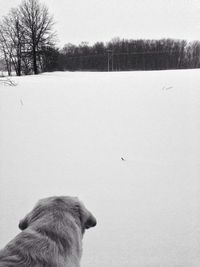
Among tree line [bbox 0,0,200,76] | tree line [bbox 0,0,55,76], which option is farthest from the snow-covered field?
tree line [bbox 0,0,200,76]

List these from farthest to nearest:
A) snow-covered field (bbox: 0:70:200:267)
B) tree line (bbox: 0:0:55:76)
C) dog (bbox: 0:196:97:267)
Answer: tree line (bbox: 0:0:55:76), snow-covered field (bbox: 0:70:200:267), dog (bbox: 0:196:97:267)

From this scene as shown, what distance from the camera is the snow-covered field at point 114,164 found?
2643 mm

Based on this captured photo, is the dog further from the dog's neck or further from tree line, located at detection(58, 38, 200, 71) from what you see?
tree line, located at detection(58, 38, 200, 71)

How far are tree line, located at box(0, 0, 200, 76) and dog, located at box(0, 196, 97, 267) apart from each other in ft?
31.9

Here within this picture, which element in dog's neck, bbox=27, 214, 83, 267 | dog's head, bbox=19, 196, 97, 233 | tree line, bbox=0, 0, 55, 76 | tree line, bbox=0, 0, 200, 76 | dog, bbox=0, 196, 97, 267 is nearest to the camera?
dog, bbox=0, 196, 97, 267

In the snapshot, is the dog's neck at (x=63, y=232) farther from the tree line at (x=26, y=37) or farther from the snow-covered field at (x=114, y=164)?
the tree line at (x=26, y=37)

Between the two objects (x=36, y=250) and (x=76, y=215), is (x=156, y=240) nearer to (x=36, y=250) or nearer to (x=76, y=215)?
(x=76, y=215)

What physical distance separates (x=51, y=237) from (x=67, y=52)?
114 ft

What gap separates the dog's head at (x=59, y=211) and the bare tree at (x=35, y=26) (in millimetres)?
10199

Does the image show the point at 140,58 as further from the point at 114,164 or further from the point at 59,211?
Result: the point at 59,211

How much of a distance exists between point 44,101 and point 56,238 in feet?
18.9

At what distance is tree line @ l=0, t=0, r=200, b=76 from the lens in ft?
41.4

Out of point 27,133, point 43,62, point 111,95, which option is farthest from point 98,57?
point 27,133

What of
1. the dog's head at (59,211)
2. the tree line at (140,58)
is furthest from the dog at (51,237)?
the tree line at (140,58)
